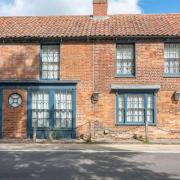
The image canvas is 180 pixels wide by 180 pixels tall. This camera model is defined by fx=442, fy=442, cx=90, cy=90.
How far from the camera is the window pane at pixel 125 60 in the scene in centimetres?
2325

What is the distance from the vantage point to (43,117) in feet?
75.8

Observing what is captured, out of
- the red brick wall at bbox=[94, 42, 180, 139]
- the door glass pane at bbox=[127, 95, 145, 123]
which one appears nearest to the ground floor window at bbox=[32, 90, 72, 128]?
the red brick wall at bbox=[94, 42, 180, 139]

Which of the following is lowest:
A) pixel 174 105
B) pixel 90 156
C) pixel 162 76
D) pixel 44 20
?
pixel 90 156

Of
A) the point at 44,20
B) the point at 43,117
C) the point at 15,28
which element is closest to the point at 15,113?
the point at 43,117

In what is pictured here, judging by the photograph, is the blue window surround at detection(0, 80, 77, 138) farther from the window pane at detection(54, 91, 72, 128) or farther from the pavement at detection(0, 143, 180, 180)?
the pavement at detection(0, 143, 180, 180)

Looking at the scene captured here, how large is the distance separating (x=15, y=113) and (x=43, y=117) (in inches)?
57.8

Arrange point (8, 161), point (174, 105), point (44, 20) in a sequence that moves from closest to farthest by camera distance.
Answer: point (8, 161)
point (174, 105)
point (44, 20)

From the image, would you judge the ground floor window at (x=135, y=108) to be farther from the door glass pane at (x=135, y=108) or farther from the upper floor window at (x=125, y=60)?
the upper floor window at (x=125, y=60)

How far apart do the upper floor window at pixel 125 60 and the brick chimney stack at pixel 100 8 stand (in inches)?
150

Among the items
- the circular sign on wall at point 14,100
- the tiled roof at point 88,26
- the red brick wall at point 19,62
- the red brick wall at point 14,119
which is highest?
the tiled roof at point 88,26

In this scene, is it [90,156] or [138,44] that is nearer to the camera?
[90,156]

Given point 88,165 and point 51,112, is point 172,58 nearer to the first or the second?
point 51,112

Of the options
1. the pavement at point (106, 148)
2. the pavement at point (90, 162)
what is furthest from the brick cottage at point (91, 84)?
the pavement at point (90, 162)

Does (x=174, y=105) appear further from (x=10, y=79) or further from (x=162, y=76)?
(x=10, y=79)
